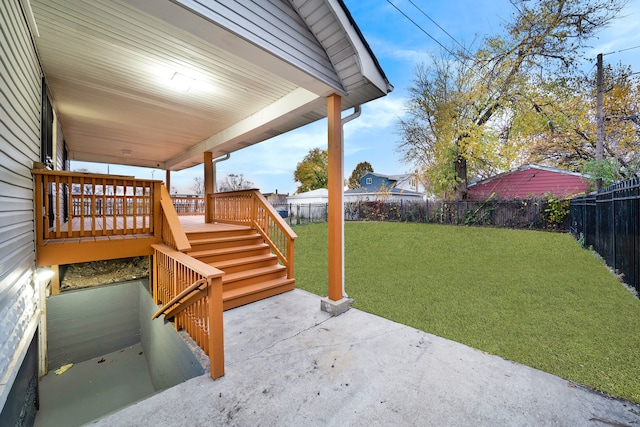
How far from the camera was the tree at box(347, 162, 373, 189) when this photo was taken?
1577 inches

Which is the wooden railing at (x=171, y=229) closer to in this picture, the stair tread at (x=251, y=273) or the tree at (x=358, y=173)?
the stair tread at (x=251, y=273)

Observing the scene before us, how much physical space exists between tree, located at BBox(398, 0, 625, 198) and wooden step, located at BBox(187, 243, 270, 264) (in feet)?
35.6

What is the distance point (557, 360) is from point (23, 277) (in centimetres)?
503

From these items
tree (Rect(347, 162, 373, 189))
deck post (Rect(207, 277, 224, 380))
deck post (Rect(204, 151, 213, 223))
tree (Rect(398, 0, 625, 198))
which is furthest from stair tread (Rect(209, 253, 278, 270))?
tree (Rect(347, 162, 373, 189))

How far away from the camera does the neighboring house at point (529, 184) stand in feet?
40.2

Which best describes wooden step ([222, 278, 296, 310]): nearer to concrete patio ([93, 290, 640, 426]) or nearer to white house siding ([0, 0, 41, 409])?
concrete patio ([93, 290, 640, 426])

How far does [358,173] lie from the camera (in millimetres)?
41219

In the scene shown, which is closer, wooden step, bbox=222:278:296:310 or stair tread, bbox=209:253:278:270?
wooden step, bbox=222:278:296:310

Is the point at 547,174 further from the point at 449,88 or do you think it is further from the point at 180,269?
the point at 180,269

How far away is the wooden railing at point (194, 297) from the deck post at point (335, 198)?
165cm

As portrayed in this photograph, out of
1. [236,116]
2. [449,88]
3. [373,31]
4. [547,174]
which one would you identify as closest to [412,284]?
[236,116]

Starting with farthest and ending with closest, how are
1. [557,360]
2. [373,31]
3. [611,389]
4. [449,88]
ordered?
[449,88]
[373,31]
[557,360]
[611,389]

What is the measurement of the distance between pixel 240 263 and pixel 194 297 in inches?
70.7

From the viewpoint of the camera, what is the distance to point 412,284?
4.66 metres
